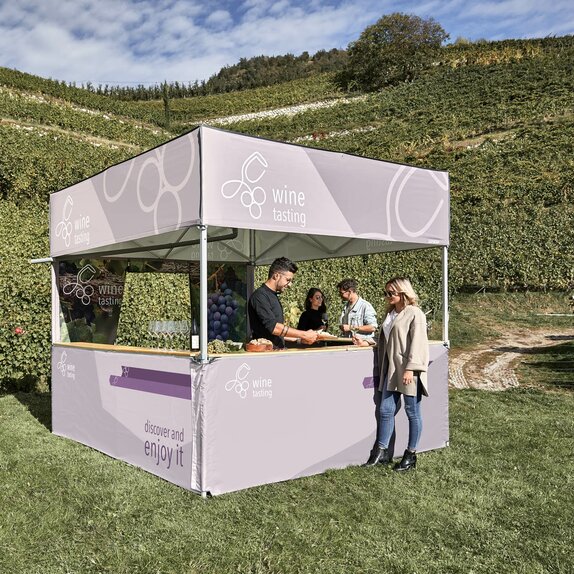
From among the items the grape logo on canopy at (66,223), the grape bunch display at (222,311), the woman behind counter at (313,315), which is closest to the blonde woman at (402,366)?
the woman behind counter at (313,315)

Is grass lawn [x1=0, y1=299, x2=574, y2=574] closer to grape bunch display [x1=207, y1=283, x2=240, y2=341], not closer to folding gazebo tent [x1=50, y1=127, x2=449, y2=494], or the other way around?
folding gazebo tent [x1=50, y1=127, x2=449, y2=494]

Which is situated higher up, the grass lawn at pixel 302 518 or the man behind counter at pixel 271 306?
the man behind counter at pixel 271 306

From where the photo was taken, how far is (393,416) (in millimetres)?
5758

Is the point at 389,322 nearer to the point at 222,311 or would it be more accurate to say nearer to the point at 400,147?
the point at 222,311

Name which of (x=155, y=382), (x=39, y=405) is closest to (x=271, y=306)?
(x=155, y=382)

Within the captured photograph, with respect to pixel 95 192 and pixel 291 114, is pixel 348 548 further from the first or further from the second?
pixel 291 114

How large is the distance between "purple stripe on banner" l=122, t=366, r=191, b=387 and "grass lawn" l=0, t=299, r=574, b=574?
0.63m

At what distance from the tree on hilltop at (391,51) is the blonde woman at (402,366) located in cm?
5784

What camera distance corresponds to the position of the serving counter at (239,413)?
15.9 feet

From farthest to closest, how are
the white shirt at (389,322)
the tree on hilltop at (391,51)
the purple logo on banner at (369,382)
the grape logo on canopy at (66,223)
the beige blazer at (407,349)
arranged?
the tree on hilltop at (391,51)
the grape logo on canopy at (66,223)
the purple logo on banner at (369,382)
the white shirt at (389,322)
the beige blazer at (407,349)

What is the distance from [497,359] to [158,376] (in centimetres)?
919

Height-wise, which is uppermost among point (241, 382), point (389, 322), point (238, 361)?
point (389, 322)

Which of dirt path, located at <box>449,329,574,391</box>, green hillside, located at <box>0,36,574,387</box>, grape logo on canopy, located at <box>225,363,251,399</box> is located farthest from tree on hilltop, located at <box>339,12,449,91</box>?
grape logo on canopy, located at <box>225,363,251,399</box>

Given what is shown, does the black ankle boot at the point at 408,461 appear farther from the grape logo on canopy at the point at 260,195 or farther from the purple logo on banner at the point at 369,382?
the grape logo on canopy at the point at 260,195
